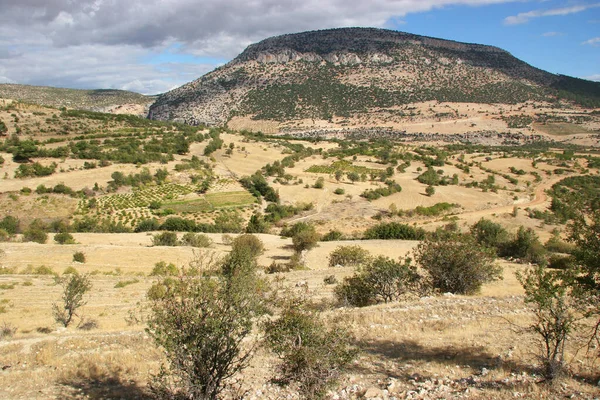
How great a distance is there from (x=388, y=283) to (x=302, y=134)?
111410 mm

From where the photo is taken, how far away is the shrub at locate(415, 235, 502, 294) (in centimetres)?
1728

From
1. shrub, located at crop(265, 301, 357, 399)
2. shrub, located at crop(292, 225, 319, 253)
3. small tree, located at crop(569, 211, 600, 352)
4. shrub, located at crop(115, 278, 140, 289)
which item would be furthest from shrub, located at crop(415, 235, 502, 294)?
shrub, located at crop(115, 278, 140, 289)

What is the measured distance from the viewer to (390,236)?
37312 mm

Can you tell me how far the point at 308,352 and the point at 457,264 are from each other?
39.2 ft

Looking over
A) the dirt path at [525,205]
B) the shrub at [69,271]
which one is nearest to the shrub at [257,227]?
the shrub at [69,271]

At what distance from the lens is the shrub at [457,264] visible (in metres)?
17.3

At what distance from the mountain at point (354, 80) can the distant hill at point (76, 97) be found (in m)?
18.2

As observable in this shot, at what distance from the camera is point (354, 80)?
509 ft

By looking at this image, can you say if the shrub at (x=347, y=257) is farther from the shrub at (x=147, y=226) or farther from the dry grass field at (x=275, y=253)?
the shrub at (x=147, y=226)

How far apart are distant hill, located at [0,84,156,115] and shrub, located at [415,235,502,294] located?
126 meters

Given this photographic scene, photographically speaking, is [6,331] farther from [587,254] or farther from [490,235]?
[490,235]

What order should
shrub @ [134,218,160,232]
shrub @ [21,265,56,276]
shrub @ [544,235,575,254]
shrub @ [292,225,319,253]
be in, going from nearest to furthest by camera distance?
shrub @ [21,265,56,276] < shrub @ [292,225,319,253] < shrub @ [544,235,575,254] < shrub @ [134,218,160,232]

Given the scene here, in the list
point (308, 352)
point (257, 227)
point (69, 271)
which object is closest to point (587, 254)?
point (308, 352)

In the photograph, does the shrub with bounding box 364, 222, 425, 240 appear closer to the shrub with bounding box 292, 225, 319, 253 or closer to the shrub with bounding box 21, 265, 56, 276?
the shrub with bounding box 292, 225, 319, 253
